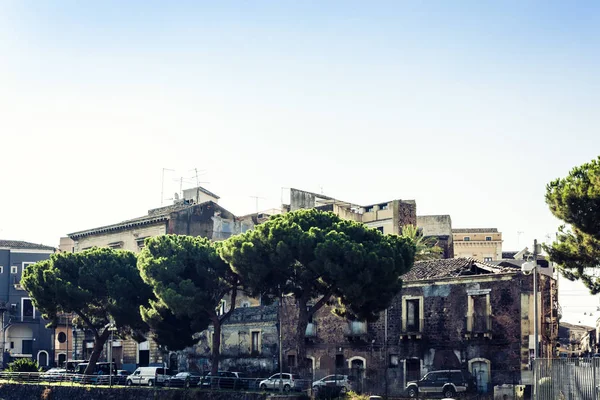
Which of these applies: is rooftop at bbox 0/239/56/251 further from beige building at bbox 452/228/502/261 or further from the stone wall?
beige building at bbox 452/228/502/261

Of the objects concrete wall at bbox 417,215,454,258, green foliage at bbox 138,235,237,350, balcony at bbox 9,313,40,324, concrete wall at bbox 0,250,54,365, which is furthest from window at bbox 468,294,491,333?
balcony at bbox 9,313,40,324

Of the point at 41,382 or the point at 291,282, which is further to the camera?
the point at 41,382

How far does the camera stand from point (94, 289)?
2694 inches

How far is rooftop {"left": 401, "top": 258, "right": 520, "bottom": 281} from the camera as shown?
5853 centimetres

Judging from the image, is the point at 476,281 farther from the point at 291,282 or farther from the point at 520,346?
the point at 291,282

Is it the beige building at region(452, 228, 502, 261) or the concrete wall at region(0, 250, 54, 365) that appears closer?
the concrete wall at region(0, 250, 54, 365)

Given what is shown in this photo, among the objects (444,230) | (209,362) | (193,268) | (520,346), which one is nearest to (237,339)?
(209,362)

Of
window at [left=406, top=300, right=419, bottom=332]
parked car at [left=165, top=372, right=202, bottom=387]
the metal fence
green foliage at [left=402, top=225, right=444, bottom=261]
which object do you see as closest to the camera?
the metal fence

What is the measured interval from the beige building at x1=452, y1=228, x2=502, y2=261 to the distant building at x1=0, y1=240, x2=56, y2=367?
4734 centimetres

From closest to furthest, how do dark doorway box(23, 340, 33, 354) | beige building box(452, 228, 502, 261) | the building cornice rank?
1. the building cornice
2. dark doorway box(23, 340, 33, 354)
3. beige building box(452, 228, 502, 261)

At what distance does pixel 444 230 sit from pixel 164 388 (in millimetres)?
42397

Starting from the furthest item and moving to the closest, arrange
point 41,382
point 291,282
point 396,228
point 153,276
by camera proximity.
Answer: point 396,228 → point 41,382 → point 153,276 → point 291,282

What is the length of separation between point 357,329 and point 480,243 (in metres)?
48.0

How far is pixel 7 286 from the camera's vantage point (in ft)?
325
